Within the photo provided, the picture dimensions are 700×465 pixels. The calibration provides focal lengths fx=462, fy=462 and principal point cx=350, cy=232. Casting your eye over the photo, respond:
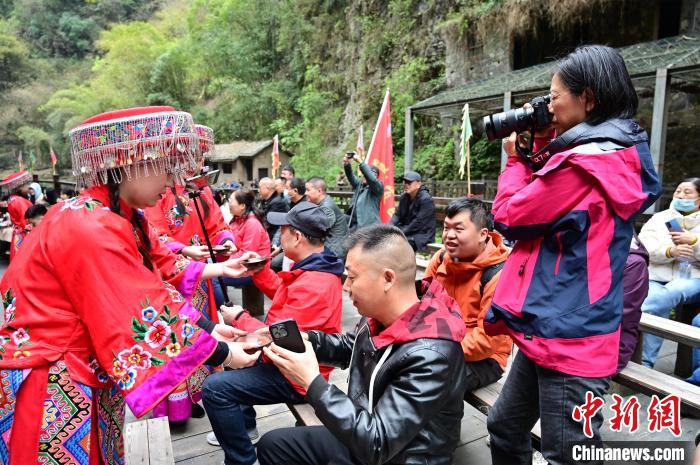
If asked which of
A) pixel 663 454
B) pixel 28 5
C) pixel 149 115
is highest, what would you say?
pixel 28 5

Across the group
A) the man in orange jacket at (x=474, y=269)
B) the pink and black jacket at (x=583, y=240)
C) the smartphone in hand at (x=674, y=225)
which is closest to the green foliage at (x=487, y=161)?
the smartphone in hand at (x=674, y=225)

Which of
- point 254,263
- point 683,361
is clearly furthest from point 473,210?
point 683,361

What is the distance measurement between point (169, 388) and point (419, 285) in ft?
3.43

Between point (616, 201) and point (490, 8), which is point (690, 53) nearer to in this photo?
point (490, 8)

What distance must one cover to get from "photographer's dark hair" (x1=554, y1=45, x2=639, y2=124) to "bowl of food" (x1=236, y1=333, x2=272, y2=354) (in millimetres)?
1592

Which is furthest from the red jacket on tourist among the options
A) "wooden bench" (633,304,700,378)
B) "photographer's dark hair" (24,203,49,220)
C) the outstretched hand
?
"photographer's dark hair" (24,203,49,220)

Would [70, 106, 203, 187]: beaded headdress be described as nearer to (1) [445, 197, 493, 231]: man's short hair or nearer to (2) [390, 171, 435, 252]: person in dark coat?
(1) [445, 197, 493, 231]: man's short hair

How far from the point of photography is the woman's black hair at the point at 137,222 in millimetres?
1704

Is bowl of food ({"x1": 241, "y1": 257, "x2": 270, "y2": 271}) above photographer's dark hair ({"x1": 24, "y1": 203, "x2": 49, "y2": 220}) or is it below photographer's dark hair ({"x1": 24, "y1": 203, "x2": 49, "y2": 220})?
above

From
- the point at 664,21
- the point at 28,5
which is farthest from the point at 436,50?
the point at 28,5

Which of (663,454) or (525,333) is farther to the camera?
(663,454)

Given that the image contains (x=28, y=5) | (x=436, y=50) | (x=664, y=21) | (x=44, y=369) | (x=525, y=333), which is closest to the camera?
(x=44, y=369)

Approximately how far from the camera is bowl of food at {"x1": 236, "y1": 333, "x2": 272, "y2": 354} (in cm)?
196

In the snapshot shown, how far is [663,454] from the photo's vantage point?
1.96 metres
